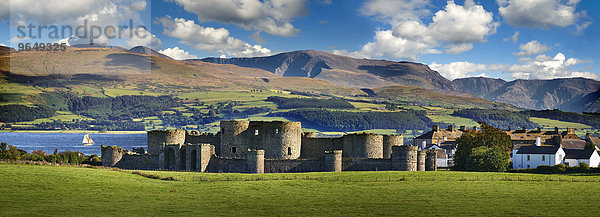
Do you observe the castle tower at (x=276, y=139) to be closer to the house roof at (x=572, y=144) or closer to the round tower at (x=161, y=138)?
the round tower at (x=161, y=138)

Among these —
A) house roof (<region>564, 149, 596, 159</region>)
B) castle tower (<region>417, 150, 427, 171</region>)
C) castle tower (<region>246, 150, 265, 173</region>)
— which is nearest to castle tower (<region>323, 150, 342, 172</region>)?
castle tower (<region>246, 150, 265, 173</region>)

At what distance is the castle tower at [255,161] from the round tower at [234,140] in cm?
546

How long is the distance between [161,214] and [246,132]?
118 feet

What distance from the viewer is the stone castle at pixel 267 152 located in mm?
66062

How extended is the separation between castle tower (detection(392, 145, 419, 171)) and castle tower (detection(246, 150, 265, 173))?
47.0ft

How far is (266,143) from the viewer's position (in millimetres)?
70250

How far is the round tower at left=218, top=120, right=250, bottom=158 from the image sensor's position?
232ft

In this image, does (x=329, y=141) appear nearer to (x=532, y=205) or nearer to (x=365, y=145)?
(x=365, y=145)

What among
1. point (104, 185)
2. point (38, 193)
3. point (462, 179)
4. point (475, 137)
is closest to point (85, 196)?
point (38, 193)

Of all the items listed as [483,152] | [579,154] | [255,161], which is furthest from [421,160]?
[579,154]

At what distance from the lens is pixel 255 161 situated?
6494cm

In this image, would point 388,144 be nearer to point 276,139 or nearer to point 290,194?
point 276,139

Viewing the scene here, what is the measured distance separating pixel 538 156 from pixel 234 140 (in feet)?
148

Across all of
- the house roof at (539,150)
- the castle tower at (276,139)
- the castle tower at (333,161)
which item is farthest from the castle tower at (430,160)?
the house roof at (539,150)
